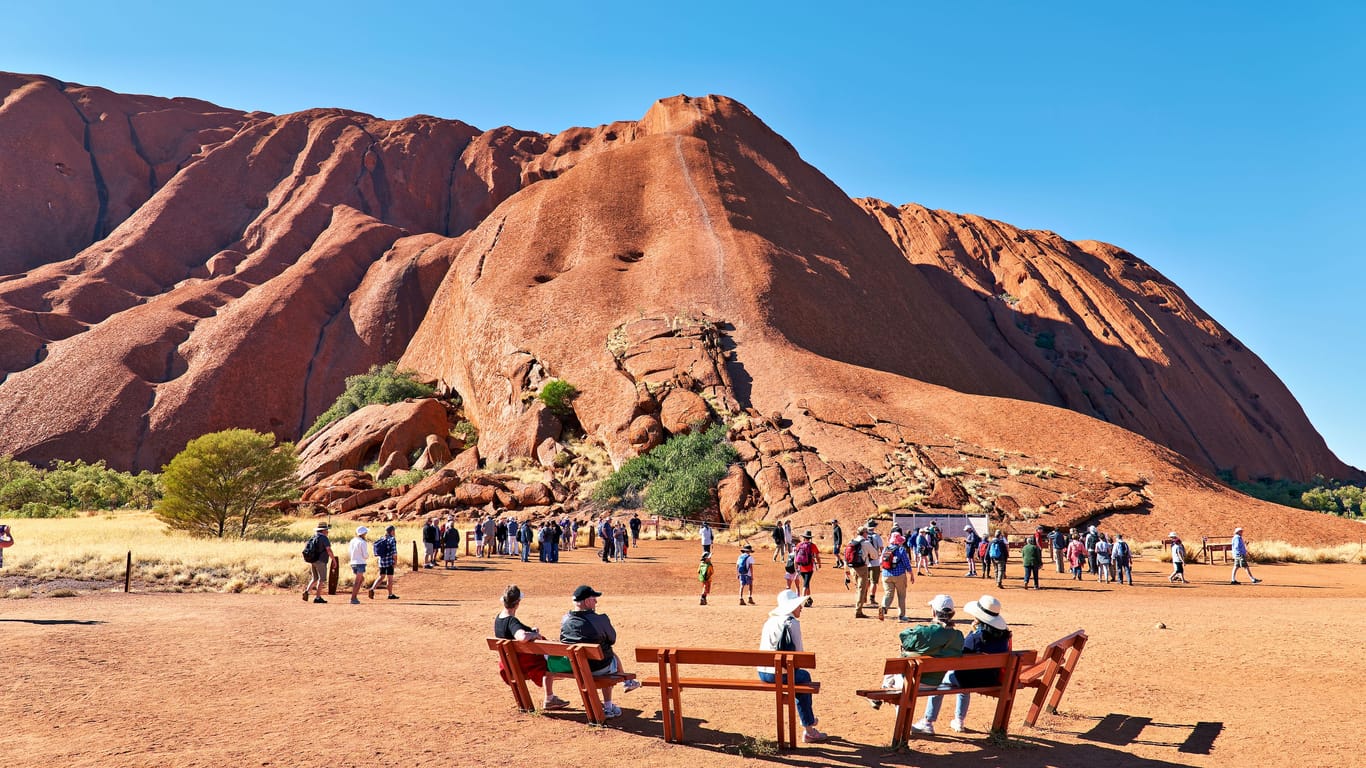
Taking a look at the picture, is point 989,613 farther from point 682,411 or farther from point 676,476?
point 682,411

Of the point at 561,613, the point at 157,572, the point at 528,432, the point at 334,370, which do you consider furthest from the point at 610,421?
the point at 334,370

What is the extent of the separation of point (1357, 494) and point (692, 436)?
59342mm

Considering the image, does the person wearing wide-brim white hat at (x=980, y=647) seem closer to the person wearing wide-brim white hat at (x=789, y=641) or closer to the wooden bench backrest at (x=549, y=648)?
the person wearing wide-brim white hat at (x=789, y=641)

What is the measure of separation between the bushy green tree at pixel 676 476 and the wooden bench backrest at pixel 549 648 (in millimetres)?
29767

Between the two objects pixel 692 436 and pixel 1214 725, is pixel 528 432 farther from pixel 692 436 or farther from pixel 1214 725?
pixel 1214 725

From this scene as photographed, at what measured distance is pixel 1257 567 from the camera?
97.8 ft

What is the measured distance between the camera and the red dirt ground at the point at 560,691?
290 inches

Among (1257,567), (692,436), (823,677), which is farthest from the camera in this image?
(692,436)

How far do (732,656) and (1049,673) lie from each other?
3319mm

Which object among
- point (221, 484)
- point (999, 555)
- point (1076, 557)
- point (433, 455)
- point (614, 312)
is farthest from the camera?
point (614, 312)

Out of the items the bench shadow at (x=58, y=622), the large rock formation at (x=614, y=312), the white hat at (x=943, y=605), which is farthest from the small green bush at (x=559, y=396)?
the white hat at (x=943, y=605)

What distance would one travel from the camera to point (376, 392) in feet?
200

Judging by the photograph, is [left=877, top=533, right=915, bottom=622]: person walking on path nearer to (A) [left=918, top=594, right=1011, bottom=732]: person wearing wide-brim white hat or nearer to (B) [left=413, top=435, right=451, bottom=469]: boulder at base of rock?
(A) [left=918, top=594, right=1011, bottom=732]: person wearing wide-brim white hat

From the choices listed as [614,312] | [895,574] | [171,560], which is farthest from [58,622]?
[614,312]
